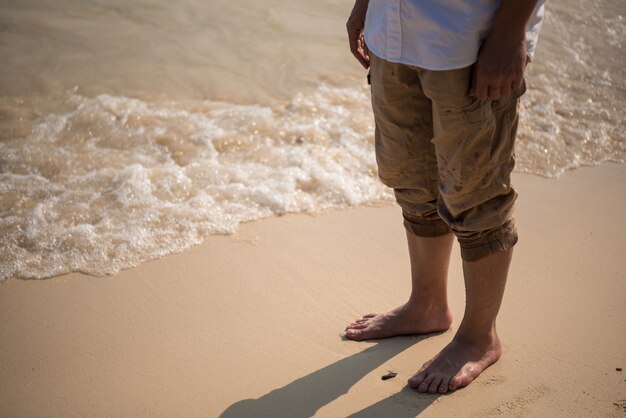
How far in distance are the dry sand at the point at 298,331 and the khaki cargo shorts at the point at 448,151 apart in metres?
0.42

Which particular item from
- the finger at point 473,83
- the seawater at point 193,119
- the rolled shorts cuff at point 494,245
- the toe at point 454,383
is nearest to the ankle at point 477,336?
the toe at point 454,383

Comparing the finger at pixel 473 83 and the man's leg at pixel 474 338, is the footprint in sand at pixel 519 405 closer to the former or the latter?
the man's leg at pixel 474 338

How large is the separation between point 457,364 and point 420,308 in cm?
24

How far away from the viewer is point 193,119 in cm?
362

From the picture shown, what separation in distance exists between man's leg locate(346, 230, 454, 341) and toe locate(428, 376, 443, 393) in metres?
0.24

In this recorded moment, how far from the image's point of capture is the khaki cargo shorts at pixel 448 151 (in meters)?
1.57

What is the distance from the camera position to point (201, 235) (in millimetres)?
2684

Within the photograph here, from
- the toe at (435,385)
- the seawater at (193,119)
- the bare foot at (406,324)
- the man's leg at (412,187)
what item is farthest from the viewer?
the seawater at (193,119)

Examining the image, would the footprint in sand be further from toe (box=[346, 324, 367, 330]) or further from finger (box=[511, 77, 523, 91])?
finger (box=[511, 77, 523, 91])

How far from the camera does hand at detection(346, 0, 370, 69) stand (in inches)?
75.2

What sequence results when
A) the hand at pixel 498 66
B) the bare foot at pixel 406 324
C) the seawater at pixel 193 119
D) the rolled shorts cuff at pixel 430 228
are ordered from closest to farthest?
the hand at pixel 498 66
the rolled shorts cuff at pixel 430 228
the bare foot at pixel 406 324
the seawater at pixel 193 119

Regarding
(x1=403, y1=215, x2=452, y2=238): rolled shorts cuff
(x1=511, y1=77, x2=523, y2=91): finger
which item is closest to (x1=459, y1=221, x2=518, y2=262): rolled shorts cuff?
(x1=403, y1=215, x2=452, y2=238): rolled shorts cuff

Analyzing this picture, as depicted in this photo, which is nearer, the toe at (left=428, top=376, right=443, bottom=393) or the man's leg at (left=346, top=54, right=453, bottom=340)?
the man's leg at (left=346, top=54, right=453, bottom=340)

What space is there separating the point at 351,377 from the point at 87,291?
1031mm
